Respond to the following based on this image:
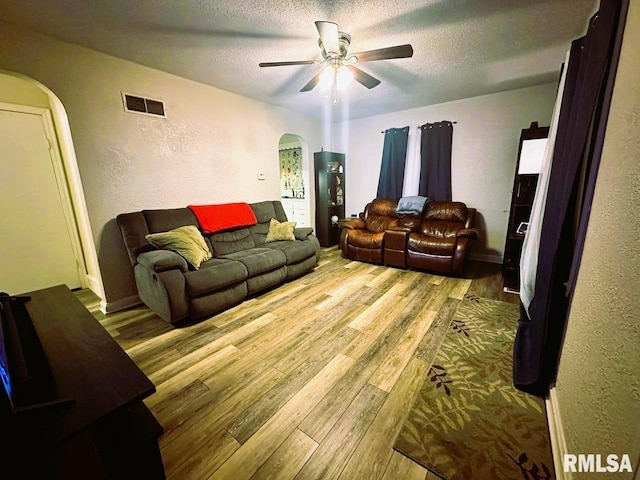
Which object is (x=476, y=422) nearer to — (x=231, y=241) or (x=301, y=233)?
(x=301, y=233)

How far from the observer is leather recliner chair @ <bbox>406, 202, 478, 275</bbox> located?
10.8 feet

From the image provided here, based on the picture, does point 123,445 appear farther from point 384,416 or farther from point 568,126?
point 568,126

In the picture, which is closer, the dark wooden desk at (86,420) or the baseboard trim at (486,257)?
the dark wooden desk at (86,420)

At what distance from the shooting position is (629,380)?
0.74 m

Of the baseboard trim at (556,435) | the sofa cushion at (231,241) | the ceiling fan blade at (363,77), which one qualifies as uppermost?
the ceiling fan blade at (363,77)

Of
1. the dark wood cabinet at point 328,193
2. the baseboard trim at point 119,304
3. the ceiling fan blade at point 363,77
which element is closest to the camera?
the ceiling fan blade at point 363,77

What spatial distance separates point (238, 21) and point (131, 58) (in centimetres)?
135

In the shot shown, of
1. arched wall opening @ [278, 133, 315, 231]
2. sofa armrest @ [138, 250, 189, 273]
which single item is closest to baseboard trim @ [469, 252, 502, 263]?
arched wall opening @ [278, 133, 315, 231]

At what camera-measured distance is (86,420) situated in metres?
0.78

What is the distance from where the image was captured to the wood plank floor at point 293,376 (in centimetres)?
120

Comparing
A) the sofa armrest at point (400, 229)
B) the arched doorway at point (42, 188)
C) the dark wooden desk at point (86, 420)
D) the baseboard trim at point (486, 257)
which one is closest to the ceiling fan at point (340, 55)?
the sofa armrest at point (400, 229)

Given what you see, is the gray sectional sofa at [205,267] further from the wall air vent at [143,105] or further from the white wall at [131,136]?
the wall air vent at [143,105]

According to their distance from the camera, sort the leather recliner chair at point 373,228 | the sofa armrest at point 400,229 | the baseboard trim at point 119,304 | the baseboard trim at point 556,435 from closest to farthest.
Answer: the baseboard trim at point 556,435 → the baseboard trim at point 119,304 → the sofa armrest at point 400,229 → the leather recliner chair at point 373,228

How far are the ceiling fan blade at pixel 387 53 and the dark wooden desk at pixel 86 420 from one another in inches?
92.0
